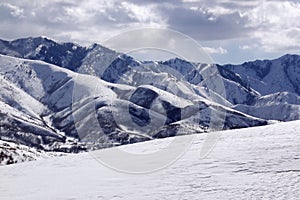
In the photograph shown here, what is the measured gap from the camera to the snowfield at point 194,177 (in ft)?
50.7

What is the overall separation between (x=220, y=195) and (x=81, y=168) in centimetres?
1058

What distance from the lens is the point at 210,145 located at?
1011 inches

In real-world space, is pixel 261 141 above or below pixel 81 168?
above

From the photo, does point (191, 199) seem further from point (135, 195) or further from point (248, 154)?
point (248, 154)

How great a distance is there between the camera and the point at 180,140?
1230 inches

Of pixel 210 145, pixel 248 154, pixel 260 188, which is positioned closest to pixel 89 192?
pixel 260 188

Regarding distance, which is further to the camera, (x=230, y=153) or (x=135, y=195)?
(x=230, y=153)

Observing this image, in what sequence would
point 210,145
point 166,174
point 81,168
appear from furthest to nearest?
point 210,145 < point 81,168 < point 166,174

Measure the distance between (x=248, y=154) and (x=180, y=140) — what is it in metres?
10.6

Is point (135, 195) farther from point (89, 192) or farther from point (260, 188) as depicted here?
point (260, 188)

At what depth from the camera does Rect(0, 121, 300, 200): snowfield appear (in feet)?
50.7

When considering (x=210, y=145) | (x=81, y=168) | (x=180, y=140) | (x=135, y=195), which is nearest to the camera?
(x=135, y=195)

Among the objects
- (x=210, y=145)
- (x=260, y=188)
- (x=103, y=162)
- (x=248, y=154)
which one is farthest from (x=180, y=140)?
(x=260, y=188)

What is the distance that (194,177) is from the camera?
18.0 metres
